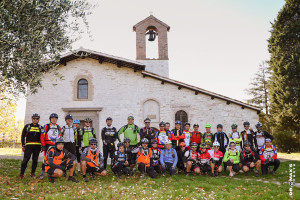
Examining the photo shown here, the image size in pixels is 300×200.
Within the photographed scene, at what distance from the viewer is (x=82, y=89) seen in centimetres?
1688

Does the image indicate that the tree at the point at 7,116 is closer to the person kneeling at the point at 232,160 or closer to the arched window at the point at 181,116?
the arched window at the point at 181,116

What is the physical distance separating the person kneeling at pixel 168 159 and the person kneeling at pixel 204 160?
1014 millimetres

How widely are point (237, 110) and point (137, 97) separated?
6.64m

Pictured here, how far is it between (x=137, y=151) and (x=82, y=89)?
29.2 ft

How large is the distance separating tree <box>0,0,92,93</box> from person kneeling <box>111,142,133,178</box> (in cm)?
372

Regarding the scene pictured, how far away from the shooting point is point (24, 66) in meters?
7.91

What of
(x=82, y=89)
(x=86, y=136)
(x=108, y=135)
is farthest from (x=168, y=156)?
(x=82, y=89)

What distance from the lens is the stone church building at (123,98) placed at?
16.2 meters

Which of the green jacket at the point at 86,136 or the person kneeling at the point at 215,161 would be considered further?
the green jacket at the point at 86,136

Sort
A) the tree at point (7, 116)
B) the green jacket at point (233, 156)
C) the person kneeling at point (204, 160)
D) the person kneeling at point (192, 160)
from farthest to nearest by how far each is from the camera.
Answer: the tree at point (7, 116) < the green jacket at point (233, 156) < the person kneeling at point (204, 160) < the person kneeling at point (192, 160)

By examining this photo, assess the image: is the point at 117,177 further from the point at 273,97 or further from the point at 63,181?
the point at 273,97

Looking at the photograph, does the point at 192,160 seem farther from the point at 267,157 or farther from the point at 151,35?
the point at 151,35

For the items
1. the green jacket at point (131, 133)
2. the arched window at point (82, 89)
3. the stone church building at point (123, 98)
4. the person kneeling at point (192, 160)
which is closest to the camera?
the person kneeling at point (192, 160)

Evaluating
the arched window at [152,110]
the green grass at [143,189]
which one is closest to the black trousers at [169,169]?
the green grass at [143,189]
